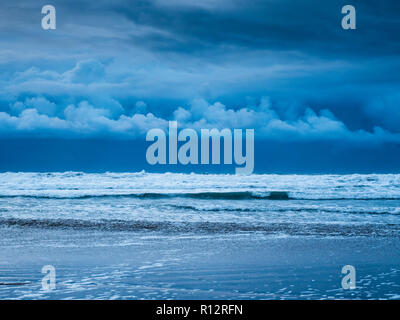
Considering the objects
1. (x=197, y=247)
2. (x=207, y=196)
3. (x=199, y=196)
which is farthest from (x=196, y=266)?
(x=199, y=196)

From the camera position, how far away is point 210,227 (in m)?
11.7

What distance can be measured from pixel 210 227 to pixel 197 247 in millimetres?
2978

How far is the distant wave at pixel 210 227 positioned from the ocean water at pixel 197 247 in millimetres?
26

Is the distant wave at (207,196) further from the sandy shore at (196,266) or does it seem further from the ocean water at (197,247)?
the sandy shore at (196,266)

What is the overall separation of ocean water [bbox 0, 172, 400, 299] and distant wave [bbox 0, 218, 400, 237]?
1.0 inches

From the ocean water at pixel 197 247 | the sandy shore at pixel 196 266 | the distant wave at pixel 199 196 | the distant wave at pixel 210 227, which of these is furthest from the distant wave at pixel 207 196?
the sandy shore at pixel 196 266

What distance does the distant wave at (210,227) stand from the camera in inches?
422

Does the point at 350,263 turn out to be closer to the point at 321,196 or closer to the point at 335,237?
the point at 335,237

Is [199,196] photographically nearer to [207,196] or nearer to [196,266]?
[207,196]
